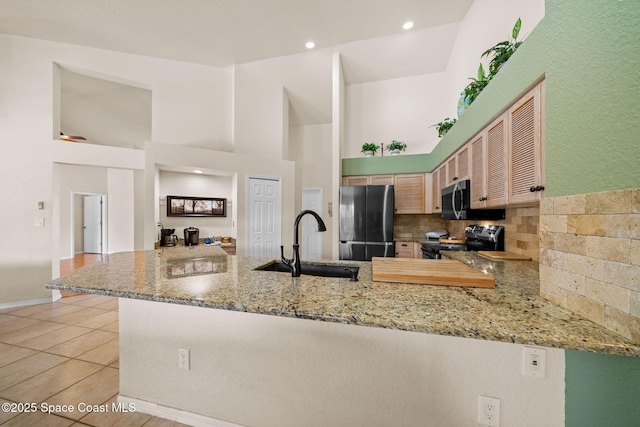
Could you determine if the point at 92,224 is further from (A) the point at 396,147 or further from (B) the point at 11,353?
(A) the point at 396,147

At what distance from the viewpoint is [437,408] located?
1071 mm

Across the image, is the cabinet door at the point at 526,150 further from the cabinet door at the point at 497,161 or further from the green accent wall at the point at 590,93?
the green accent wall at the point at 590,93

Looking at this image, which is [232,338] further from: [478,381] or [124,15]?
[124,15]

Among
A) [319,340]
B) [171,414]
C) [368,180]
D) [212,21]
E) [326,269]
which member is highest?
[212,21]

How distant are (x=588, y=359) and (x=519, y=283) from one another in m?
0.45

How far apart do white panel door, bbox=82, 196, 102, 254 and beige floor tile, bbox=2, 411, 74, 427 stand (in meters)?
7.04

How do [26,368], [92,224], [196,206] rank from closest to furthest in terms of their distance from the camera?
1. [26,368]
2. [196,206]
3. [92,224]

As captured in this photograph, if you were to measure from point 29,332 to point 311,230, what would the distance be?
4.59m

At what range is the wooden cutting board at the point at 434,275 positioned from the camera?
114cm

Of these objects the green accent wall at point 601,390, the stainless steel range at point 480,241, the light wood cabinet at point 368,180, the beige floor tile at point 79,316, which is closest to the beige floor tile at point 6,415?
the beige floor tile at point 79,316

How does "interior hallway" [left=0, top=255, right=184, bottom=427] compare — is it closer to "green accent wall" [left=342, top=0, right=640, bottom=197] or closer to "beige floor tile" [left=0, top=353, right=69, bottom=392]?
"beige floor tile" [left=0, top=353, right=69, bottom=392]

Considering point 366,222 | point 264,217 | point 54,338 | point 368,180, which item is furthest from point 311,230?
point 54,338

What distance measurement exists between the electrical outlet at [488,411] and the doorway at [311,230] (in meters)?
4.87

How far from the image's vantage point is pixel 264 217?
177 inches
